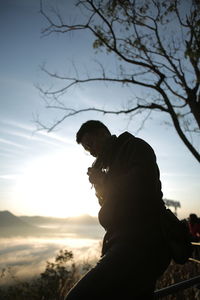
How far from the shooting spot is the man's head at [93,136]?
76.4 inches

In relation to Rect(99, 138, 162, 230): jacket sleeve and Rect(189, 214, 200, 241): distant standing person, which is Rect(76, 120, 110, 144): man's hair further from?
Rect(189, 214, 200, 241): distant standing person

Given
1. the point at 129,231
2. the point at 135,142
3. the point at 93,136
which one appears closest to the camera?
the point at 129,231

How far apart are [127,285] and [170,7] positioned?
428 inches

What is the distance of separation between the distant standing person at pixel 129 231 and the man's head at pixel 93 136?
9.5 inches

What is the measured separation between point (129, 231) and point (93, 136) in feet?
2.55

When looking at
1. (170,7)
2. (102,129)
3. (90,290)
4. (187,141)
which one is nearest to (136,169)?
(102,129)

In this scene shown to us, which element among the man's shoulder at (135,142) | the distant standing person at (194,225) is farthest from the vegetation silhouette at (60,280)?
the man's shoulder at (135,142)

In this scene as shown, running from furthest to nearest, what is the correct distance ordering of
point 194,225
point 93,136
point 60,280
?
1. point 194,225
2. point 60,280
3. point 93,136

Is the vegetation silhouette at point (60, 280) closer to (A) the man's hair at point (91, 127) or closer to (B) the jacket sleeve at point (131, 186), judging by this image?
(B) the jacket sleeve at point (131, 186)

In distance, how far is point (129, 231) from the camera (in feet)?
4.91

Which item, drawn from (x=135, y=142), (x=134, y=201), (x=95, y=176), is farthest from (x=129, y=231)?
(x=135, y=142)

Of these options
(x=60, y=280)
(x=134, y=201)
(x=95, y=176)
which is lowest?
(x=60, y=280)

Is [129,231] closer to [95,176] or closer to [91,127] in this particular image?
[95,176]

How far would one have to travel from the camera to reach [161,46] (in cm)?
1052
